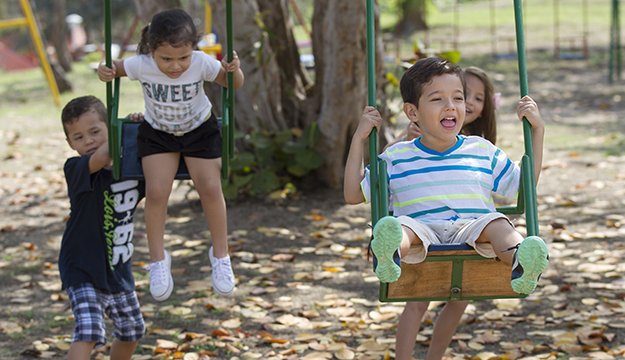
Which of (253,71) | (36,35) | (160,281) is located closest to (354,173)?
(160,281)

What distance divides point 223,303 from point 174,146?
167 cm

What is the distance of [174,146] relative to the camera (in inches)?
122

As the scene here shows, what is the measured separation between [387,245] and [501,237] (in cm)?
43

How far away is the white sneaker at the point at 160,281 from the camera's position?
3012 millimetres

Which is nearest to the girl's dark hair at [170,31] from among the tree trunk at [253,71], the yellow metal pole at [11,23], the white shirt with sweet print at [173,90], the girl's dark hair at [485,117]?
the white shirt with sweet print at [173,90]

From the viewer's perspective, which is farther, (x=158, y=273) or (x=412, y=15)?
(x=412, y=15)

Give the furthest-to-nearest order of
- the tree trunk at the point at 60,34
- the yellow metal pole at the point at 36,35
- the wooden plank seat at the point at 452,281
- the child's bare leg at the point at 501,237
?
the tree trunk at the point at 60,34 < the yellow metal pole at the point at 36,35 < the wooden plank seat at the point at 452,281 < the child's bare leg at the point at 501,237

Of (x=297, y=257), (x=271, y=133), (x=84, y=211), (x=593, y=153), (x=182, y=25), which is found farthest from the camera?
(x=593, y=153)

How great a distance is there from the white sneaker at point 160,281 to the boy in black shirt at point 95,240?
0.16 metres

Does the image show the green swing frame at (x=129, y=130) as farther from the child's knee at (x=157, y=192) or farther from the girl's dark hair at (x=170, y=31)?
the girl's dark hair at (x=170, y=31)

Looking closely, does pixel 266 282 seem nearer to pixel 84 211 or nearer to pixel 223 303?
pixel 223 303

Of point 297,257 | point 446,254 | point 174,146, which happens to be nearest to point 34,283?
point 297,257

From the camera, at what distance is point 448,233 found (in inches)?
98.4

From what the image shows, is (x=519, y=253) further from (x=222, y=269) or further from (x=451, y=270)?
(x=222, y=269)
